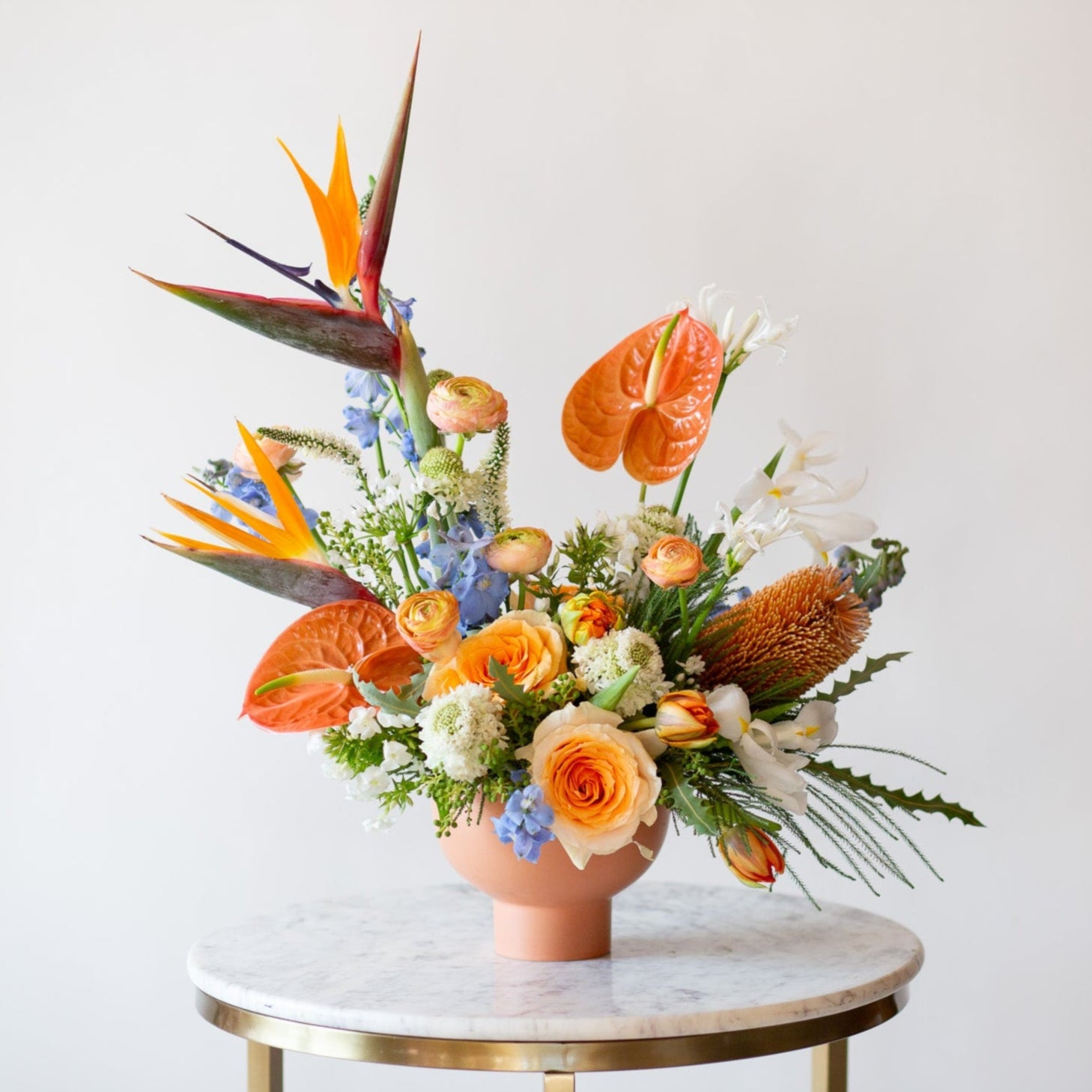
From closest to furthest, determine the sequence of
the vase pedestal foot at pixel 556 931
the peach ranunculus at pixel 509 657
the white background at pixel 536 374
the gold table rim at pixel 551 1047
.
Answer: the gold table rim at pixel 551 1047, the peach ranunculus at pixel 509 657, the vase pedestal foot at pixel 556 931, the white background at pixel 536 374

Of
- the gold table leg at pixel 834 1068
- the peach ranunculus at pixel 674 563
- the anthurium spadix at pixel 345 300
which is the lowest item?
the gold table leg at pixel 834 1068

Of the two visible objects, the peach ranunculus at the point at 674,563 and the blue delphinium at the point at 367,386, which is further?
the blue delphinium at the point at 367,386

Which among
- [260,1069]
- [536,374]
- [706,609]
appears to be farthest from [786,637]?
[536,374]

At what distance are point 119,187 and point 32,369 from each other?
0.29 m

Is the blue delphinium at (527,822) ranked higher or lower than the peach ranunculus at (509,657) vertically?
lower

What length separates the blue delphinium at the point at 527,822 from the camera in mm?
1068

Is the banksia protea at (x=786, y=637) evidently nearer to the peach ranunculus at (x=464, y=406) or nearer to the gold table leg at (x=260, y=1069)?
the peach ranunculus at (x=464, y=406)

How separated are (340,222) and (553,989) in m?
0.70

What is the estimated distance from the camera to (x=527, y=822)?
1.07 m

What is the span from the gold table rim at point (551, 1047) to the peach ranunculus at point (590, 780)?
0.15 m

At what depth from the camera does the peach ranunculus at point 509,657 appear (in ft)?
3.70

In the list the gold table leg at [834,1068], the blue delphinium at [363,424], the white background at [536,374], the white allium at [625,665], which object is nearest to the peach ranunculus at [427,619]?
the white allium at [625,665]

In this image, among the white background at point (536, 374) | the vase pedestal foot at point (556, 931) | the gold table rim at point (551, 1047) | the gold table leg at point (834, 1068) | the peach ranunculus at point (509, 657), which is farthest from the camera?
the white background at point (536, 374)

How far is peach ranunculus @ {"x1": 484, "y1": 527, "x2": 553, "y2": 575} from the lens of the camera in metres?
1.16
